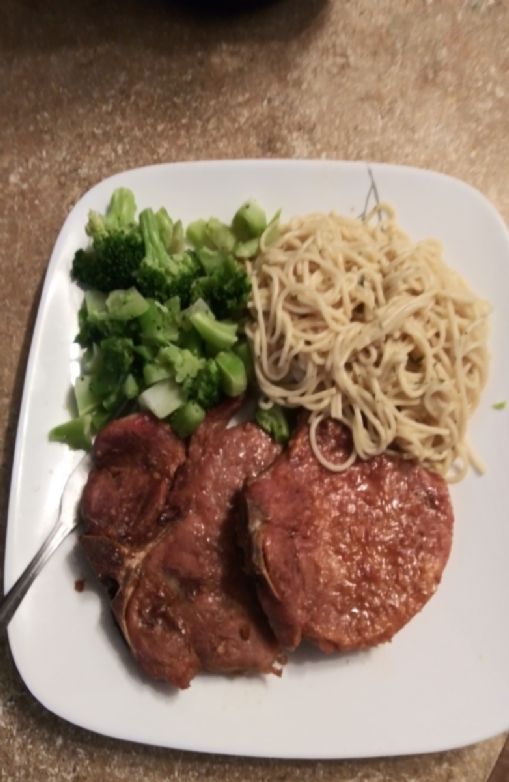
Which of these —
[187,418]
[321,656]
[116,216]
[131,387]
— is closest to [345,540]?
[321,656]

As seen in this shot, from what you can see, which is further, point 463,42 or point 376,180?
point 463,42

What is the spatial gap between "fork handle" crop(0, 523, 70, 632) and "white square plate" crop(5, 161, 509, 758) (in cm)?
5

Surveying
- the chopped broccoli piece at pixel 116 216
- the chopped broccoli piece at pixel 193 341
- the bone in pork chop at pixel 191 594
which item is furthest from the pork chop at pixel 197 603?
the chopped broccoli piece at pixel 116 216

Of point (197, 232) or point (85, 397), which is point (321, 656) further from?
point (197, 232)

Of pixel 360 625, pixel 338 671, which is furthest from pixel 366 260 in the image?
pixel 338 671

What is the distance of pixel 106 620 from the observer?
2914mm

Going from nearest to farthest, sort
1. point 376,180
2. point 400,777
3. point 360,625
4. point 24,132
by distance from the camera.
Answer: point 360,625 < point 400,777 < point 376,180 < point 24,132

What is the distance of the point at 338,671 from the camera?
113 inches

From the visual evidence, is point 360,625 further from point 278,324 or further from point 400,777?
point 278,324

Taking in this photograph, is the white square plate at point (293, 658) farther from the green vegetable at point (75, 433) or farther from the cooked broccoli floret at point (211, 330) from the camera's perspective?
the cooked broccoli floret at point (211, 330)

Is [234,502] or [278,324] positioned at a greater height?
[278,324]

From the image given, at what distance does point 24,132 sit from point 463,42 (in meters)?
2.32

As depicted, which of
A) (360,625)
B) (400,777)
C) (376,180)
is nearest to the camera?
(360,625)

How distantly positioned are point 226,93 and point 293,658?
2719 mm
